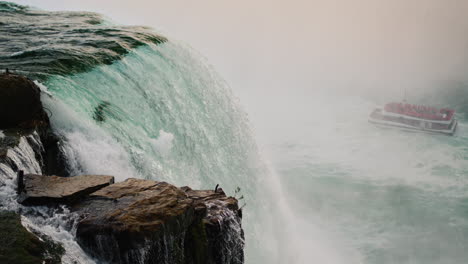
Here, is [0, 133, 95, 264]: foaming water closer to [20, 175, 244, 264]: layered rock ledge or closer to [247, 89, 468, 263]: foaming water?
[20, 175, 244, 264]: layered rock ledge

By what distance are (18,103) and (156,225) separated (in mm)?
4289

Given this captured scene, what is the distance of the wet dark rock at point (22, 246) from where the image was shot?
5438 mm

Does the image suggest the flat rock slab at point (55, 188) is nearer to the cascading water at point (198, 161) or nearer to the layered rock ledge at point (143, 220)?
the layered rock ledge at point (143, 220)

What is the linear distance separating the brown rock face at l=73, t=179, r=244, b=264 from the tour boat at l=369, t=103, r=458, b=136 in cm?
5053

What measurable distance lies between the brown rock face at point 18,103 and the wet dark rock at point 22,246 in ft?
10.7

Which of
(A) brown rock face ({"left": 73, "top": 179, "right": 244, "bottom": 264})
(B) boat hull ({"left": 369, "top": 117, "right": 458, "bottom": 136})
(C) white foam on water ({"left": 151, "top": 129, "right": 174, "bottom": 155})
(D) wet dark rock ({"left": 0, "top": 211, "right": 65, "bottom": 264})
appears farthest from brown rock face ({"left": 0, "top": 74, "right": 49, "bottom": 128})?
(B) boat hull ({"left": 369, "top": 117, "right": 458, "bottom": 136})

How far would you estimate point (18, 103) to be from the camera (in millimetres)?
8906

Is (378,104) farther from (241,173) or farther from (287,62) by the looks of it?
(241,173)

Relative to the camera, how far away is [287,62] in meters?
96.3

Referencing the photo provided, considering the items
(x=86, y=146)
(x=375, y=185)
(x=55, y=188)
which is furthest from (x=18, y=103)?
(x=375, y=185)

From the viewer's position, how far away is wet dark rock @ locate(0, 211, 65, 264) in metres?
5.44

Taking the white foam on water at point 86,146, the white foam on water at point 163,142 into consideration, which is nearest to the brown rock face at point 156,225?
the white foam on water at point 86,146

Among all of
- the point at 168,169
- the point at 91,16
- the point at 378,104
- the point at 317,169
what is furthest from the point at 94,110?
the point at 378,104

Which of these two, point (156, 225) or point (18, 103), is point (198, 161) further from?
point (156, 225)
